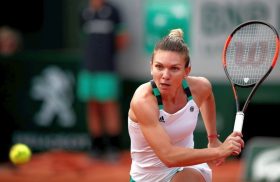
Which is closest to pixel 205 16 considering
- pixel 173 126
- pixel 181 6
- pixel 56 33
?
pixel 181 6

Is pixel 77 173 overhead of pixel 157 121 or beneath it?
beneath

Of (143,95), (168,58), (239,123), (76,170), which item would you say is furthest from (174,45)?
(76,170)

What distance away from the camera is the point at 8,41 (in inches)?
468

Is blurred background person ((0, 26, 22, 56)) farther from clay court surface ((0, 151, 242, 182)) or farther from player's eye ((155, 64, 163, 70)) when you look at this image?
player's eye ((155, 64, 163, 70))

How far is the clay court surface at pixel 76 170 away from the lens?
10.9 meters

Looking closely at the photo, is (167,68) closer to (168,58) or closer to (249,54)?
(168,58)

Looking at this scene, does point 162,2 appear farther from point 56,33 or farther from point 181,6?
point 56,33

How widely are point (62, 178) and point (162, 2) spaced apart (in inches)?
103

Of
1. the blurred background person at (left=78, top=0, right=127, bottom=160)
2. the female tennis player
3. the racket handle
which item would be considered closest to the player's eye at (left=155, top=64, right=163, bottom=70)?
the female tennis player

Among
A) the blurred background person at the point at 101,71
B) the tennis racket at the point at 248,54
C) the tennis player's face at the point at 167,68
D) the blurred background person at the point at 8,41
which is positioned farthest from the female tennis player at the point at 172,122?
the blurred background person at the point at 8,41

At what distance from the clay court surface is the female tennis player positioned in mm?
4498

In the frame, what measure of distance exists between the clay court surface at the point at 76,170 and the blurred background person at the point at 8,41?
1512 millimetres

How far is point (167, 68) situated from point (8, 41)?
6501 mm

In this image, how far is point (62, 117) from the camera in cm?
1207
